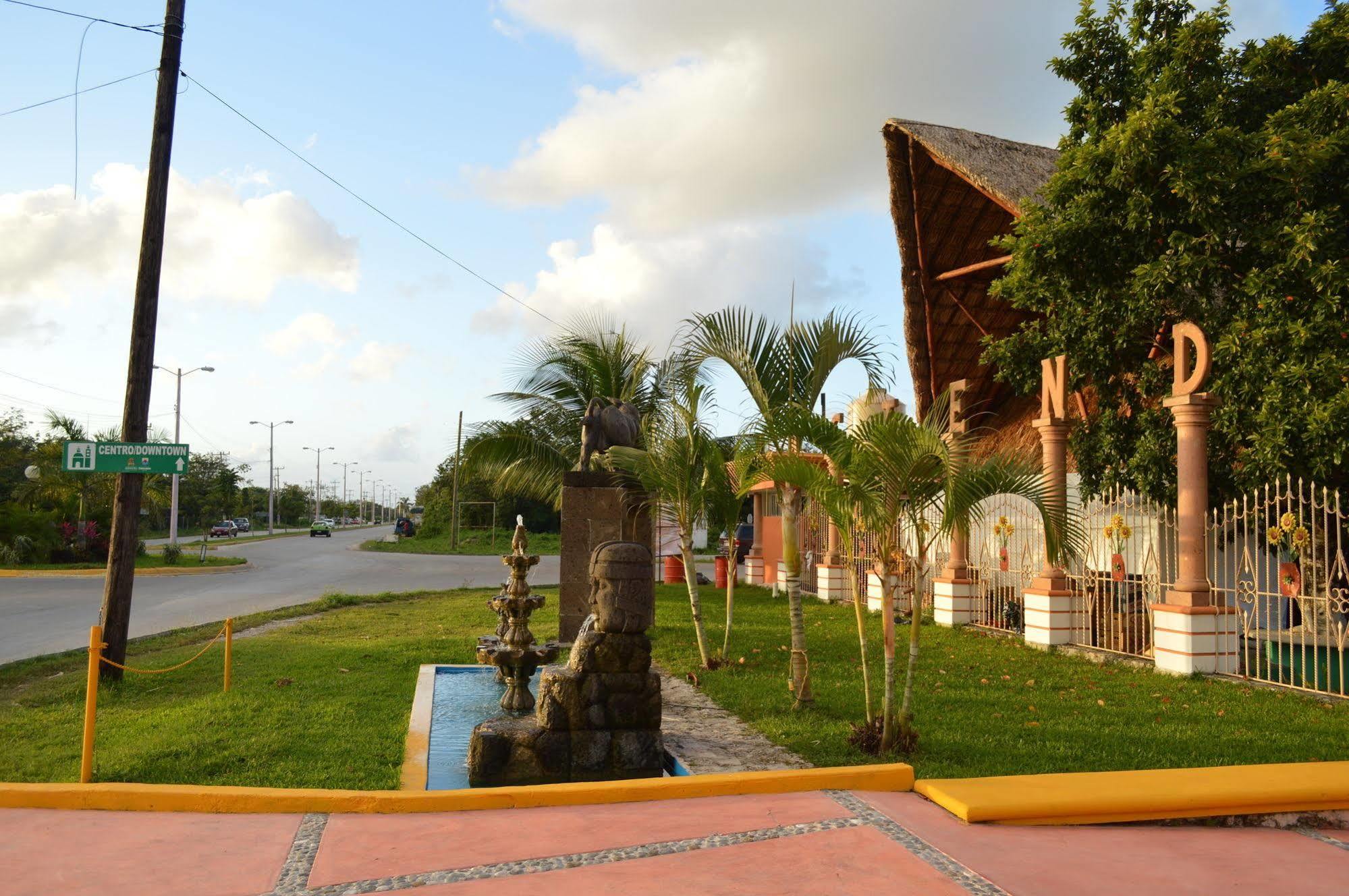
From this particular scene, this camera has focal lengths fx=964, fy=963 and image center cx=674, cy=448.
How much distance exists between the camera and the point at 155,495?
107 feet

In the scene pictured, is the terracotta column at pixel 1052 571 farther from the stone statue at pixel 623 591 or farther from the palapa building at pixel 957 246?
the stone statue at pixel 623 591

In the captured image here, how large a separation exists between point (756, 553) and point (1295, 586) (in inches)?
591

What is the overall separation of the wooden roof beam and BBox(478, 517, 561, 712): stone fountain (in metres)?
9.83

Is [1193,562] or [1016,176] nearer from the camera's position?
[1193,562]

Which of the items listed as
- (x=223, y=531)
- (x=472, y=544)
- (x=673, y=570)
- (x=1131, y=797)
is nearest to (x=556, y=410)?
(x=673, y=570)

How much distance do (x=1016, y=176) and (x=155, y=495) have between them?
29.5 metres

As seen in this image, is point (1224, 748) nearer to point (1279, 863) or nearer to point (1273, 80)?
point (1279, 863)

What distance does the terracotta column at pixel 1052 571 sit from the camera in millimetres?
11102

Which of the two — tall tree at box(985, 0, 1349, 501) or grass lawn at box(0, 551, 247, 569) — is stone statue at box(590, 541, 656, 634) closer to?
tall tree at box(985, 0, 1349, 501)

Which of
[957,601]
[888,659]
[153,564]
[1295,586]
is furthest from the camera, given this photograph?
[153,564]

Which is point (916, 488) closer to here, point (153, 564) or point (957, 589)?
point (957, 589)

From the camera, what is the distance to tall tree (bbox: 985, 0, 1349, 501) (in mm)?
9562

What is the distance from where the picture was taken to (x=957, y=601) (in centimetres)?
→ 1372

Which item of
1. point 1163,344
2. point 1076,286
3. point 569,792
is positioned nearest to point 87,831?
point 569,792
